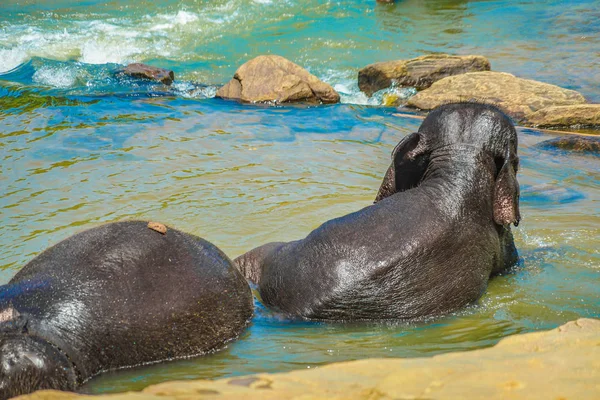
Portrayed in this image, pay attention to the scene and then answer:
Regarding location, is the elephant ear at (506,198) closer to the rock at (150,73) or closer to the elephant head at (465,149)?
the elephant head at (465,149)

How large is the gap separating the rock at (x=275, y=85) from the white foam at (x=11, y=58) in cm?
756

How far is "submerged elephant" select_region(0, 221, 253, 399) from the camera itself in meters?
4.16

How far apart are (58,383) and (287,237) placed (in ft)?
13.9

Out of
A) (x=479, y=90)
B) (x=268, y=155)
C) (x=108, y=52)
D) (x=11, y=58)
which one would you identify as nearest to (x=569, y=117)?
(x=479, y=90)

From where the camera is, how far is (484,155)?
6.92m

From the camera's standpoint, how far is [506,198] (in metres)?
6.71

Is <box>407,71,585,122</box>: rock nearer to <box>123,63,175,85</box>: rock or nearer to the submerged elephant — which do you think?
<box>123,63,175,85</box>: rock

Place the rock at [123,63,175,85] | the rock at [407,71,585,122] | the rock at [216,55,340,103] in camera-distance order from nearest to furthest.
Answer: the rock at [407,71,585,122] → the rock at [216,55,340,103] → the rock at [123,63,175,85]

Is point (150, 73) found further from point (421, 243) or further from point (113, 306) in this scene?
point (113, 306)

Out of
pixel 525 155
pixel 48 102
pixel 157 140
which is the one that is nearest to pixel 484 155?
pixel 525 155

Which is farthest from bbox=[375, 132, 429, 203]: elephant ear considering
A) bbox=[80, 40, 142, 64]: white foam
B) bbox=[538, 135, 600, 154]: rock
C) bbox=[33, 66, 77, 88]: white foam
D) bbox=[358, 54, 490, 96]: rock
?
bbox=[80, 40, 142, 64]: white foam

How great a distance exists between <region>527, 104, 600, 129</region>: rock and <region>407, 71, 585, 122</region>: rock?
315mm

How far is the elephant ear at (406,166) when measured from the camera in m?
7.20

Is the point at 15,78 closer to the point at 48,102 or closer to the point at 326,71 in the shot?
the point at 48,102
